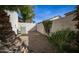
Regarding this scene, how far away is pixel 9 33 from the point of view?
2.44m

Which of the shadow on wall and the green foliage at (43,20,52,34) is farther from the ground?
the green foliage at (43,20,52,34)

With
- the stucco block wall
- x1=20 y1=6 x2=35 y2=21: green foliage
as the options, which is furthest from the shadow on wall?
x1=20 y1=6 x2=35 y2=21: green foliage

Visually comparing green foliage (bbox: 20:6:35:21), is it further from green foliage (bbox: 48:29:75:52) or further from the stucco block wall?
green foliage (bbox: 48:29:75:52)

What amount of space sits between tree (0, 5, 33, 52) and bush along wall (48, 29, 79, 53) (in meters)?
0.37

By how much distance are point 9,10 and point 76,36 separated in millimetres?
859

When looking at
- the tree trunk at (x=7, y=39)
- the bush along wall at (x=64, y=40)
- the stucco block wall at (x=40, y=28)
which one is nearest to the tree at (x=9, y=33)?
the tree trunk at (x=7, y=39)

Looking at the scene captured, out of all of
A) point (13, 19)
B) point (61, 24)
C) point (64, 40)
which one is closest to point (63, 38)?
point (64, 40)

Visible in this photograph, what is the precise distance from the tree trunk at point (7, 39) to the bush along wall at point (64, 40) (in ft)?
1.22

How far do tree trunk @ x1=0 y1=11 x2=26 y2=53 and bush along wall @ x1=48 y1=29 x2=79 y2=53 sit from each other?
0.37 m

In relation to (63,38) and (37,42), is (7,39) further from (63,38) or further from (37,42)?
(63,38)

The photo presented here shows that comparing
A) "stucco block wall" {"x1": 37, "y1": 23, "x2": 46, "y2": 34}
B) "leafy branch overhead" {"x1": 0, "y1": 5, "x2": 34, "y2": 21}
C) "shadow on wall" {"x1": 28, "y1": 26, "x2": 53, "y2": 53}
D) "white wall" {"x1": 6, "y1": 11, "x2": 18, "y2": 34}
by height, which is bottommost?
"shadow on wall" {"x1": 28, "y1": 26, "x2": 53, "y2": 53}

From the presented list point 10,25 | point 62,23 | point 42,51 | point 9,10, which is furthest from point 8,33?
point 62,23

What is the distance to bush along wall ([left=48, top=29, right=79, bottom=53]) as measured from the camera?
244 centimetres
